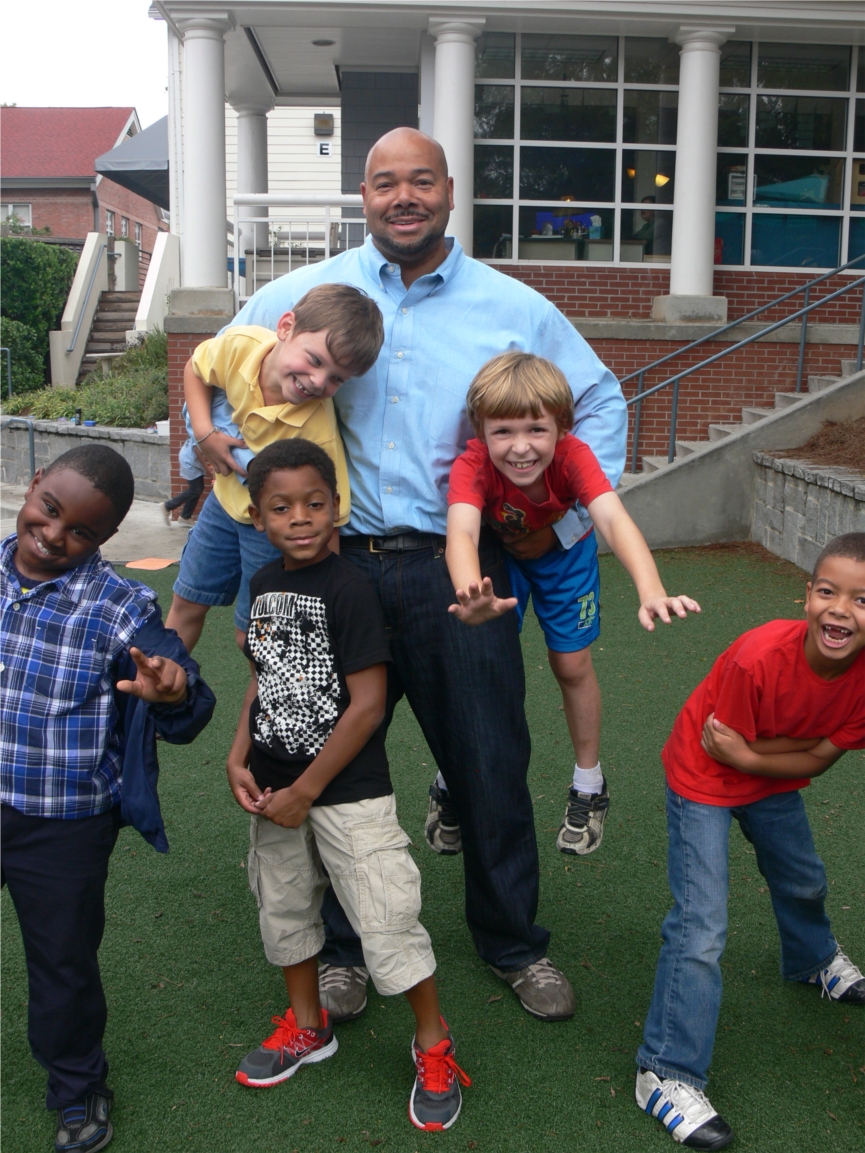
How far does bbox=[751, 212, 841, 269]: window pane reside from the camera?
1088cm

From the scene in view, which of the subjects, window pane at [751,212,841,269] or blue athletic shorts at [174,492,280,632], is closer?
blue athletic shorts at [174,492,280,632]

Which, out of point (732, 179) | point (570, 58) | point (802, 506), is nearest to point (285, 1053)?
point (802, 506)

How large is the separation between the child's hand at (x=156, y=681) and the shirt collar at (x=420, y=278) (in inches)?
44.5

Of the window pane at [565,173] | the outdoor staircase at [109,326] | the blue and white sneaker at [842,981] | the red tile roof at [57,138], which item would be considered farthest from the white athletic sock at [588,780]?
the red tile roof at [57,138]

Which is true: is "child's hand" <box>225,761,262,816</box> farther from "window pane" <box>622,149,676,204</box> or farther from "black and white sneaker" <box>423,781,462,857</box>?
"window pane" <box>622,149,676,204</box>

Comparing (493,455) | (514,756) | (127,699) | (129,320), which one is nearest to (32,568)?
(127,699)

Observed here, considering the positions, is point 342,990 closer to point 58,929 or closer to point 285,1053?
point 285,1053

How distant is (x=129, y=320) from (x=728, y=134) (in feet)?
35.4

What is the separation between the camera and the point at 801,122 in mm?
10812

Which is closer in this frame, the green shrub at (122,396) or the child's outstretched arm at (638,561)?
the child's outstretched arm at (638,561)

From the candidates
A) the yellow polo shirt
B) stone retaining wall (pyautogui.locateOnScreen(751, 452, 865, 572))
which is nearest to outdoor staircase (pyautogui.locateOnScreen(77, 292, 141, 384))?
stone retaining wall (pyautogui.locateOnScreen(751, 452, 865, 572))

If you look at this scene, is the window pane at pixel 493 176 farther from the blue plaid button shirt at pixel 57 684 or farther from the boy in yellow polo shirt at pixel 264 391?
the blue plaid button shirt at pixel 57 684

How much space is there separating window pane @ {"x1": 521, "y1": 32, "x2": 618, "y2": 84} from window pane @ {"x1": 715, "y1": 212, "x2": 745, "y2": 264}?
1.77m

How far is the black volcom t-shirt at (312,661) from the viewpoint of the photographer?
7.78 feet
